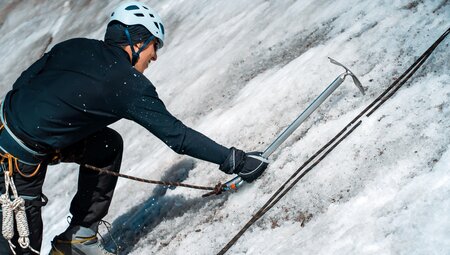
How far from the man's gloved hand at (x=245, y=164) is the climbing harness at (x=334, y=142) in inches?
9.0

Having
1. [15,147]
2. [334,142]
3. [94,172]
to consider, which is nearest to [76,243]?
[94,172]

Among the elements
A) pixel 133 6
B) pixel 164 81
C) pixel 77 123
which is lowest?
pixel 164 81

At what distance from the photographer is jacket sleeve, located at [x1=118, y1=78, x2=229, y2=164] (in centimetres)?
375

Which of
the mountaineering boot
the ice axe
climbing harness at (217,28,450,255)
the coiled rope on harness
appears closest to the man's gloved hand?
the ice axe

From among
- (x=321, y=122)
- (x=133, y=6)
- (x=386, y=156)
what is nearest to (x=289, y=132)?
(x=321, y=122)

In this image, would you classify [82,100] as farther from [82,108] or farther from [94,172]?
[94,172]

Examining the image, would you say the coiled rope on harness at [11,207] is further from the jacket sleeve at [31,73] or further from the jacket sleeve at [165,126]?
the jacket sleeve at [165,126]

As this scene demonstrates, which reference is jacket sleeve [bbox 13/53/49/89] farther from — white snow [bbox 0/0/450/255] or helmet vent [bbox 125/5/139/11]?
white snow [bbox 0/0/450/255]

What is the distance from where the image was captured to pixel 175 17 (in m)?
9.34

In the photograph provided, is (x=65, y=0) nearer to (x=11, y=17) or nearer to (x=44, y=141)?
(x=11, y=17)

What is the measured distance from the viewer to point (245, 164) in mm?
4238

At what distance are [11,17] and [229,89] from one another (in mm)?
9069

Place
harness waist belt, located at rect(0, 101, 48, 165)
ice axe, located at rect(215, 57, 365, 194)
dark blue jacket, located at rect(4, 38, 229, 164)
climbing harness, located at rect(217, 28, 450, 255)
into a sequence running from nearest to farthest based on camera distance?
dark blue jacket, located at rect(4, 38, 229, 164)
harness waist belt, located at rect(0, 101, 48, 165)
climbing harness, located at rect(217, 28, 450, 255)
ice axe, located at rect(215, 57, 365, 194)

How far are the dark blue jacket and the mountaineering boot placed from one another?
0.90m
